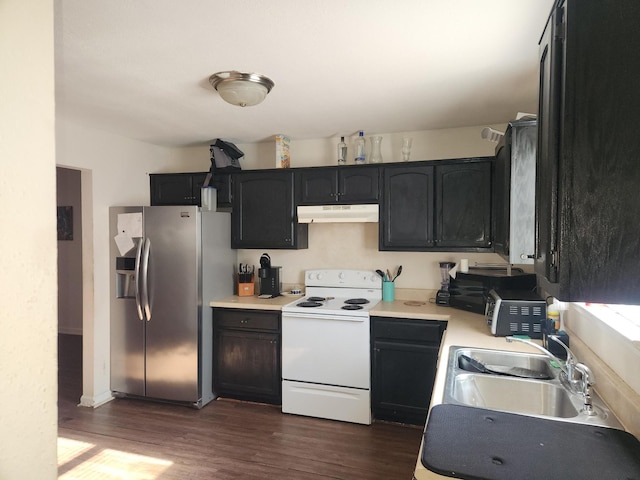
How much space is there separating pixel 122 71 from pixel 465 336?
242 centimetres

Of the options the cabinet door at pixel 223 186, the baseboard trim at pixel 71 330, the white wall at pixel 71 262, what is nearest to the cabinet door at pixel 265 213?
the cabinet door at pixel 223 186

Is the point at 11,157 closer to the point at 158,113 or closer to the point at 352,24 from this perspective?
the point at 352,24

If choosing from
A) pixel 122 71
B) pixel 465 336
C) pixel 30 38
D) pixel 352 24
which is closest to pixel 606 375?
pixel 465 336

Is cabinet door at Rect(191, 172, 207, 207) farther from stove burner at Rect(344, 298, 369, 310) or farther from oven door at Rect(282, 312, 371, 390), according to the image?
stove burner at Rect(344, 298, 369, 310)

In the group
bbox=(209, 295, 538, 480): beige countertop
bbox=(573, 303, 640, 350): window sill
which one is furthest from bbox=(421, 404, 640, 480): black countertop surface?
bbox=(573, 303, 640, 350): window sill

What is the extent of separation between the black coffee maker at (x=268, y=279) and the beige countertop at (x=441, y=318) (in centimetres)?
12

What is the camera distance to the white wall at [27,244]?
24.4 inches

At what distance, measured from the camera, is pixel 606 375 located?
5.05ft

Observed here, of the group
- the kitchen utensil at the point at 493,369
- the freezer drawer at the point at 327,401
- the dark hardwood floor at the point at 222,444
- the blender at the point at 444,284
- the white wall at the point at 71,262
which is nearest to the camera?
the kitchen utensil at the point at 493,369

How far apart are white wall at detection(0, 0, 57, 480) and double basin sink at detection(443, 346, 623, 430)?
1.29 metres

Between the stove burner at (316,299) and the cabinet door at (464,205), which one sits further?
the stove burner at (316,299)

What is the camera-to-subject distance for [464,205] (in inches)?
130

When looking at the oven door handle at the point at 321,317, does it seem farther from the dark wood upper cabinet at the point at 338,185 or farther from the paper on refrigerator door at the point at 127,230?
the paper on refrigerator door at the point at 127,230

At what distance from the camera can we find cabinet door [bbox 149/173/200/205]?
4004mm
